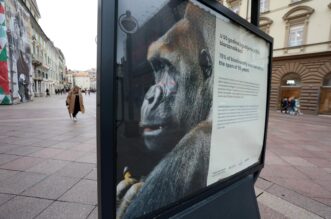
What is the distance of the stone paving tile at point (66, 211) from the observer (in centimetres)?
226

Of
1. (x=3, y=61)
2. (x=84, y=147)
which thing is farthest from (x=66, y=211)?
(x=3, y=61)

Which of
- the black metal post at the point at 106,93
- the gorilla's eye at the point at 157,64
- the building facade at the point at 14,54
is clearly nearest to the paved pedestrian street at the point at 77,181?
the black metal post at the point at 106,93

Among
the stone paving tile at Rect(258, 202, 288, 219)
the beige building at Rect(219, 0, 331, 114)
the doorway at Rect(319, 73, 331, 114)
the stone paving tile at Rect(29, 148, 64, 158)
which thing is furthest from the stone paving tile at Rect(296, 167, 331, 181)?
the doorway at Rect(319, 73, 331, 114)

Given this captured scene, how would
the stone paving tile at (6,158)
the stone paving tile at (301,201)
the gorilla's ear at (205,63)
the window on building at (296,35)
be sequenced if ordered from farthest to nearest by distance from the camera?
the window on building at (296,35), the stone paving tile at (6,158), the stone paving tile at (301,201), the gorilla's ear at (205,63)

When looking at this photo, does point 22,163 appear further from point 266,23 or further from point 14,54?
point 266,23

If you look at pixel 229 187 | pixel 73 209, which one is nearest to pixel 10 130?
pixel 73 209

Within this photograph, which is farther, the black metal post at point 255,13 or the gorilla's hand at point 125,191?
the black metal post at point 255,13

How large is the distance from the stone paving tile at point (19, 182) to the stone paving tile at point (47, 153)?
38.2 inches

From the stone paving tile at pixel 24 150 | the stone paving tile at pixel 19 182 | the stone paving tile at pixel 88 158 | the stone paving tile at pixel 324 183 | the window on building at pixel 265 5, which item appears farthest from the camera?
the window on building at pixel 265 5

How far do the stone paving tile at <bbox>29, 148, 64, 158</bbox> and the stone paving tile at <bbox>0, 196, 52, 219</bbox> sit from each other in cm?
178

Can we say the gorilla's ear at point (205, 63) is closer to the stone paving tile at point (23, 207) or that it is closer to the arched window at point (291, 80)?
the stone paving tile at point (23, 207)

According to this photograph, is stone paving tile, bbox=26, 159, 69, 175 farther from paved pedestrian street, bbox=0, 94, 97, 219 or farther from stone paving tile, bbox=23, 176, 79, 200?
stone paving tile, bbox=23, 176, 79, 200

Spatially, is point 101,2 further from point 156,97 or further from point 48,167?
point 48,167

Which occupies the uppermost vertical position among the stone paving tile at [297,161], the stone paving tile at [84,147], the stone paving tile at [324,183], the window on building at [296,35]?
the window on building at [296,35]
